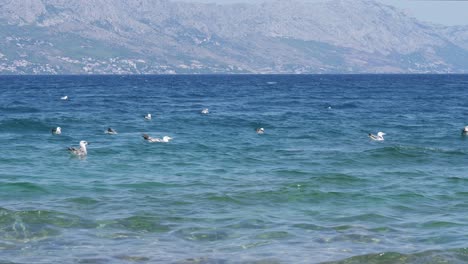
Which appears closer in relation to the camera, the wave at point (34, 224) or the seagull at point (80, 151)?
the wave at point (34, 224)

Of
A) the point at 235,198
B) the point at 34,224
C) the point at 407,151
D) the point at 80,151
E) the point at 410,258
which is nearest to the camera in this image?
the point at 410,258

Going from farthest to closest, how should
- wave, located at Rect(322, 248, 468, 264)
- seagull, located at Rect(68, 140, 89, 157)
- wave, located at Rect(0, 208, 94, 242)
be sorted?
seagull, located at Rect(68, 140, 89, 157), wave, located at Rect(0, 208, 94, 242), wave, located at Rect(322, 248, 468, 264)

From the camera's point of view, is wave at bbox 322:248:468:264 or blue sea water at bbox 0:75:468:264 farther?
blue sea water at bbox 0:75:468:264

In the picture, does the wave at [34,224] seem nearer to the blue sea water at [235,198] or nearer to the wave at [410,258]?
the blue sea water at [235,198]

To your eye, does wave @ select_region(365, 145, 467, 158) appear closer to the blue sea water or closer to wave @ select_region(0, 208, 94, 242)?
the blue sea water

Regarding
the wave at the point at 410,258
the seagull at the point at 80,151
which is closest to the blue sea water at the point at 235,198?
the wave at the point at 410,258

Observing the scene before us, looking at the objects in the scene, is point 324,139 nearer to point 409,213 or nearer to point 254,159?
point 254,159

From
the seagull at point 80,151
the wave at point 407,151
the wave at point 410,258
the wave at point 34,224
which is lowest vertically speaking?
the wave at point 410,258

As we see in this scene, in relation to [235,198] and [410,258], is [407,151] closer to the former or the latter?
[235,198]

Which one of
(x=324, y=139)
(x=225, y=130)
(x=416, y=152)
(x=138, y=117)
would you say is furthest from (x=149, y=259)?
(x=138, y=117)

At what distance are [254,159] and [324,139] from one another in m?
11.3

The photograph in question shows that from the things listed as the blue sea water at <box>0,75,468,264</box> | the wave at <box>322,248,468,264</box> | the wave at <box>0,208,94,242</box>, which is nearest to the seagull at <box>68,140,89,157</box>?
the blue sea water at <box>0,75,468,264</box>

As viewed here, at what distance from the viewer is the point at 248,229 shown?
826 inches

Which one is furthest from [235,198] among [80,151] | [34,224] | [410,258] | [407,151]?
[407,151]
